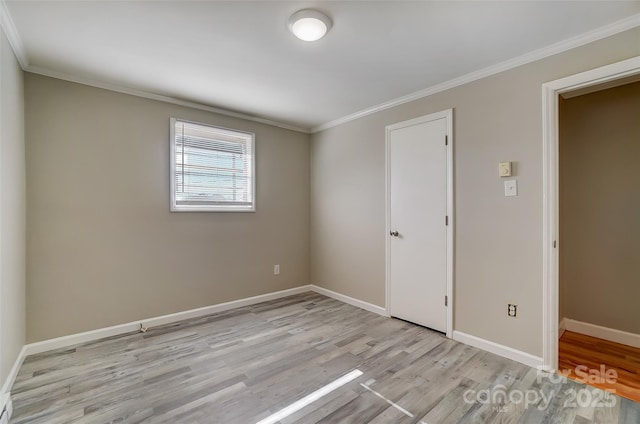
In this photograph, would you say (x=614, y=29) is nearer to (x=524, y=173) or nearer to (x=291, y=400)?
(x=524, y=173)

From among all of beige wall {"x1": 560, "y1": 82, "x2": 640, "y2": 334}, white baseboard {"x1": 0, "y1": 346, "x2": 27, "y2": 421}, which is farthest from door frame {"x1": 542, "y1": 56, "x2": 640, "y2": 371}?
white baseboard {"x1": 0, "y1": 346, "x2": 27, "y2": 421}

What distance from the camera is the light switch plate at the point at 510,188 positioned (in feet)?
7.69

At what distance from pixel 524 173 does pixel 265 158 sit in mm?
2945

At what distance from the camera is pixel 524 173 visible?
2.30 m

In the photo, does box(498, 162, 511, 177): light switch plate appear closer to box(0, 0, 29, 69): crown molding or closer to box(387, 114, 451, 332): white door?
box(387, 114, 451, 332): white door

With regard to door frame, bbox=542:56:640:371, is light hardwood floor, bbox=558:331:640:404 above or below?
below

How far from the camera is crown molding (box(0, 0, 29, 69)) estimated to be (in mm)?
1770

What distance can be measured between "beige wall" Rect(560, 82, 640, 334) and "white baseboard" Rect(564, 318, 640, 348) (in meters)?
0.04

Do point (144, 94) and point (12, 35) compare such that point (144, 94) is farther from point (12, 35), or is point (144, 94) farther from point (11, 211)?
point (11, 211)

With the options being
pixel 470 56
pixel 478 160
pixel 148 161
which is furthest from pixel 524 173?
pixel 148 161

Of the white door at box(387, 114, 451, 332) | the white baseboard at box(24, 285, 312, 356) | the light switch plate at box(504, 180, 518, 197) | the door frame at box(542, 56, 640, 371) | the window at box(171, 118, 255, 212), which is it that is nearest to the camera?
the door frame at box(542, 56, 640, 371)

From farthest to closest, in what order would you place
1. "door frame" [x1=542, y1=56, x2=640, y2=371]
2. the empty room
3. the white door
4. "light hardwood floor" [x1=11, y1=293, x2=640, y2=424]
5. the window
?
the window, the white door, "door frame" [x1=542, y1=56, x2=640, y2=371], the empty room, "light hardwood floor" [x1=11, y1=293, x2=640, y2=424]

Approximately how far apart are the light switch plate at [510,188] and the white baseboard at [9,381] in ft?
12.3

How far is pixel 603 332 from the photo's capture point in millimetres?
2781
